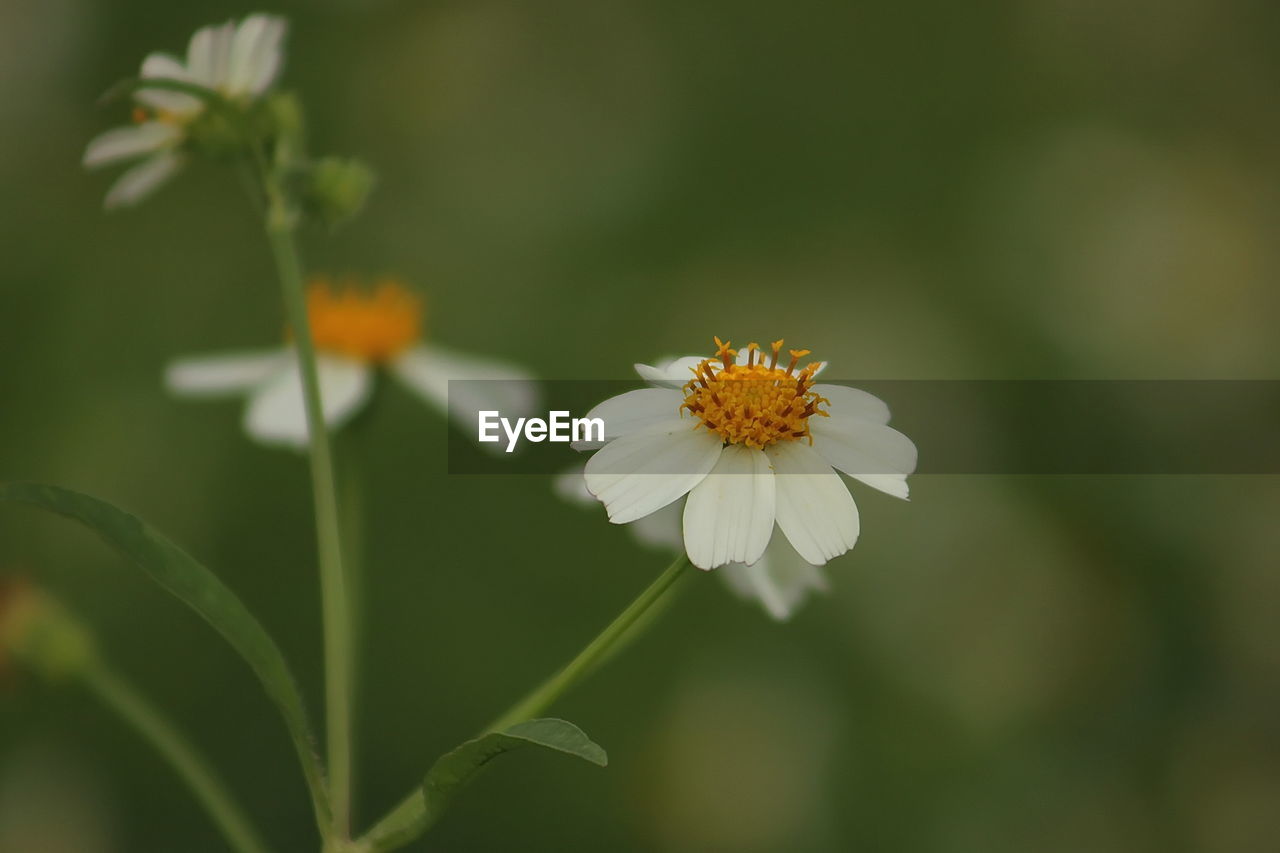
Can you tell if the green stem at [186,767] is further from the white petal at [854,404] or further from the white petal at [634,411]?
the white petal at [854,404]

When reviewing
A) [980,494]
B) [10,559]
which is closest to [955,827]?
[980,494]

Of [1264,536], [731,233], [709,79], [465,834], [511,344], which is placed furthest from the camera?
[709,79]

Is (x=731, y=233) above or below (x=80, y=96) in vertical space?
below

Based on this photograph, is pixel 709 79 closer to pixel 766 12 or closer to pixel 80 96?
pixel 766 12

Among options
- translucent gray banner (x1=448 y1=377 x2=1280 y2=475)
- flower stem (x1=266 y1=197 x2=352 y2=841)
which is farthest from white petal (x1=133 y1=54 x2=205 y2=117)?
translucent gray banner (x1=448 y1=377 x2=1280 y2=475)

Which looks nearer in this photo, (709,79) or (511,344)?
(511,344)

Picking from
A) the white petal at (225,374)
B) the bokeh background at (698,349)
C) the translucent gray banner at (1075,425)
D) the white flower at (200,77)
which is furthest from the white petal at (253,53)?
the translucent gray banner at (1075,425)

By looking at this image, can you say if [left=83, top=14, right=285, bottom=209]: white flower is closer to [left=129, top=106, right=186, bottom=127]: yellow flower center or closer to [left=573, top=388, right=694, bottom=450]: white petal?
[left=129, top=106, right=186, bottom=127]: yellow flower center

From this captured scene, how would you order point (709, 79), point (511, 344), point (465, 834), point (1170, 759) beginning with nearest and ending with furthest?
point (465, 834)
point (1170, 759)
point (511, 344)
point (709, 79)
